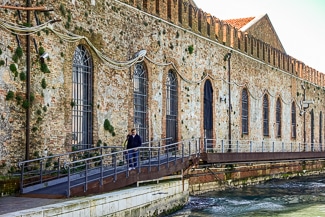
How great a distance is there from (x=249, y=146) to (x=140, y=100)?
1009 cm

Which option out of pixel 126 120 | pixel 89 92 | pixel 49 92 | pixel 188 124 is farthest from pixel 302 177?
pixel 49 92

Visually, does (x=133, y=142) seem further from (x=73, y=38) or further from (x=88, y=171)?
(x=73, y=38)

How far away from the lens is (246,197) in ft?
64.0

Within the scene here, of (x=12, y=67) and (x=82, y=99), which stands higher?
(x=12, y=67)

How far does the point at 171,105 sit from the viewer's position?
68.2ft

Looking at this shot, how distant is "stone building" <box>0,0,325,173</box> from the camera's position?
13250 mm

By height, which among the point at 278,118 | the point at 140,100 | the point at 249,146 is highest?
the point at 140,100

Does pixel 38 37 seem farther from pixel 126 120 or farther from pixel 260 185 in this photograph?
pixel 260 185

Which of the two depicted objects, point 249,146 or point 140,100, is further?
point 249,146

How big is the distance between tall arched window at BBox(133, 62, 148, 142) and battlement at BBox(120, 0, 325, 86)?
228 centimetres

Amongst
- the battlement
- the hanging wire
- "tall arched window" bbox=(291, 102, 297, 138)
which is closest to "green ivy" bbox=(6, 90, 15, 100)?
the hanging wire

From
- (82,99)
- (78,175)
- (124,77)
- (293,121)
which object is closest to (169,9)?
(124,77)

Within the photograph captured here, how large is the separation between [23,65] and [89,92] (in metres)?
3.02

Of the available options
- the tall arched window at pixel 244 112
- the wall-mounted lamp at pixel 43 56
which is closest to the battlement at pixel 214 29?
the tall arched window at pixel 244 112
